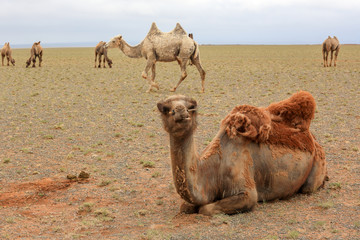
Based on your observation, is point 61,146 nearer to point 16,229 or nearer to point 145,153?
point 145,153

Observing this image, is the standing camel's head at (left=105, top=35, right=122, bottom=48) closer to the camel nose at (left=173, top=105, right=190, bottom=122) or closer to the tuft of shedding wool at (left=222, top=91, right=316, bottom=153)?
the tuft of shedding wool at (left=222, top=91, right=316, bottom=153)

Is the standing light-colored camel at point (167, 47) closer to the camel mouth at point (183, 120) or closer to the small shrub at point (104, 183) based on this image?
the small shrub at point (104, 183)

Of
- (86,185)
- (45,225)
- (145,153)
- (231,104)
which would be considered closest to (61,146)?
(145,153)

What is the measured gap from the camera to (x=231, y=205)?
441 cm

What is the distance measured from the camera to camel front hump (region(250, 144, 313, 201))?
15.5ft

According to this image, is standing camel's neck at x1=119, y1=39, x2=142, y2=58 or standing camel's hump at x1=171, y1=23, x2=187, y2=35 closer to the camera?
standing camel's hump at x1=171, y1=23, x2=187, y2=35

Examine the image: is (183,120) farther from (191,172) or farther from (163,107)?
(191,172)

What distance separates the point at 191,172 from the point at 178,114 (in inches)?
29.3

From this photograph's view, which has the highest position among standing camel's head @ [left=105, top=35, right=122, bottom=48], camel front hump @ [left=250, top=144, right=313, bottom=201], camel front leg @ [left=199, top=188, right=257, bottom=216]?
standing camel's head @ [left=105, top=35, right=122, bottom=48]

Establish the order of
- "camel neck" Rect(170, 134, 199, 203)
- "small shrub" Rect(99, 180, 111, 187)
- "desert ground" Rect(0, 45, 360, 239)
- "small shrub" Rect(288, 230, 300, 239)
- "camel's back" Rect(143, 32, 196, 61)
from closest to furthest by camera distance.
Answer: "camel neck" Rect(170, 134, 199, 203) → "small shrub" Rect(288, 230, 300, 239) → "desert ground" Rect(0, 45, 360, 239) → "small shrub" Rect(99, 180, 111, 187) → "camel's back" Rect(143, 32, 196, 61)

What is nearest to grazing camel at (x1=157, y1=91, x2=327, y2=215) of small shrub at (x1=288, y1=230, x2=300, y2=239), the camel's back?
small shrub at (x1=288, y1=230, x2=300, y2=239)

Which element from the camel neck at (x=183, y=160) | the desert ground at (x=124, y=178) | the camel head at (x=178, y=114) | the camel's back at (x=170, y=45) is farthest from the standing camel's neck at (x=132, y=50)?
the camel head at (x=178, y=114)

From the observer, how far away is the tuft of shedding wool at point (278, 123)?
15.2ft

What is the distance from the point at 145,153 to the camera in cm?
805
